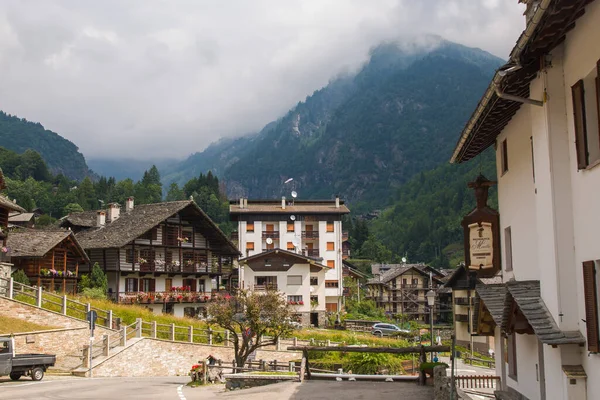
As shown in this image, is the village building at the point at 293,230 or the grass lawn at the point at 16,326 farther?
the village building at the point at 293,230

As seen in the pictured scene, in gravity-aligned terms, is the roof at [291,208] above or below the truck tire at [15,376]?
above

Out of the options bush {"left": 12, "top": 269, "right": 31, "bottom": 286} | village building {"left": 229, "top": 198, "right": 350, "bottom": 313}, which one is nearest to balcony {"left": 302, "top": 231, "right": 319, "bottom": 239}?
village building {"left": 229, "top": 198, "right": 350, "bottom": 313}

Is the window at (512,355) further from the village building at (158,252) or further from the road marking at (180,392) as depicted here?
the village building at (158,252)

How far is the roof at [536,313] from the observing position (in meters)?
8.92

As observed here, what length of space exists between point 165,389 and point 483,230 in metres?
15.8

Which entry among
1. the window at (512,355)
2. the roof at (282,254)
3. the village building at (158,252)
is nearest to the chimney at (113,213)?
the village building at (158,252)

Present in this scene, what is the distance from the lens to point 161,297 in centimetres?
5362

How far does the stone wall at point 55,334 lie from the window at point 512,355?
24208mm

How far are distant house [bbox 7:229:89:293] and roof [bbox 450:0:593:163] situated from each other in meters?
39.7

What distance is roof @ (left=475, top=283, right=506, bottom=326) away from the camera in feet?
43.0

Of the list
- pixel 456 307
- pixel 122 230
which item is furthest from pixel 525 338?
pixel 456 307

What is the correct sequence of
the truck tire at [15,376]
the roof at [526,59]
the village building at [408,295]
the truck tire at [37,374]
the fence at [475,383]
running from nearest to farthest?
the roof at [526,59] < the truck tire at [15,376] < the truck tire at [37,374] < the fence at [475,383] < the village building at [408,295]

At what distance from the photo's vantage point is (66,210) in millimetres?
154500

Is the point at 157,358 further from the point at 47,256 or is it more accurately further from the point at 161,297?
the point at 161,297
